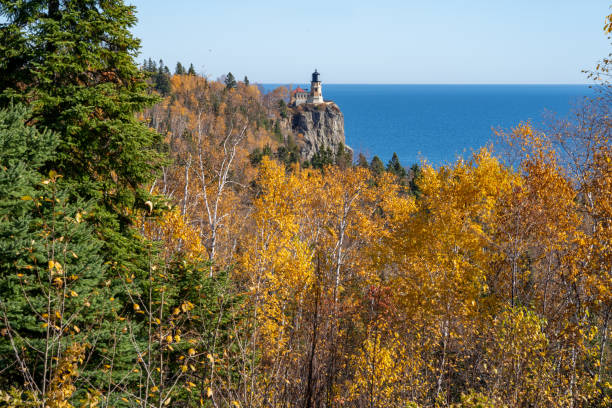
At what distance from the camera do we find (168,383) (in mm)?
10281

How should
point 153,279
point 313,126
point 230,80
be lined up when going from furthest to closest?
point 313,126 → point 230,80 → point 153,279

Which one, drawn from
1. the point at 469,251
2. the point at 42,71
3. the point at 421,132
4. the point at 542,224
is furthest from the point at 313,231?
the point at 421,132

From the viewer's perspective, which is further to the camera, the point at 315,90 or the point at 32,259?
the point at 315,90

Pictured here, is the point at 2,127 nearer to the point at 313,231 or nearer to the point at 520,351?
the point at 520,351

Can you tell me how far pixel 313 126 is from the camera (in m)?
107

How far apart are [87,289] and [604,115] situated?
45.6 ft

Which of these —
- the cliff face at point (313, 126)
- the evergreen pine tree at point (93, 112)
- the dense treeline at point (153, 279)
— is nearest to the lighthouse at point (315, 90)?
the cliff face at point (313, 126)

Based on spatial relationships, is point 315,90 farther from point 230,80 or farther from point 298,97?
point 230,80

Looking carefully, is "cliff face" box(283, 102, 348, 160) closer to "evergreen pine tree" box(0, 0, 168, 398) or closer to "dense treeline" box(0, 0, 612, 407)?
"dense treeline" box(0, 0, 612, 407)

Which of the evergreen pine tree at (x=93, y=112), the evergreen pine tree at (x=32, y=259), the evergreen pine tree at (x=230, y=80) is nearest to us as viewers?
the evergreen pine tree at (x=32, y=259)

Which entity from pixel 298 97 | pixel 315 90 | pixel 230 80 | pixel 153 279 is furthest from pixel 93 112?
pixel 298 97

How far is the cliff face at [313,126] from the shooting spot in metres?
103

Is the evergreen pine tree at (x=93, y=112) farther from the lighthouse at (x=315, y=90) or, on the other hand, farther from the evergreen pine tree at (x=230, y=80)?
the lighthouse at (x=315, y=90)

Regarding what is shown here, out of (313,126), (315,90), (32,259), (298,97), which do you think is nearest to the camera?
(32,259)
